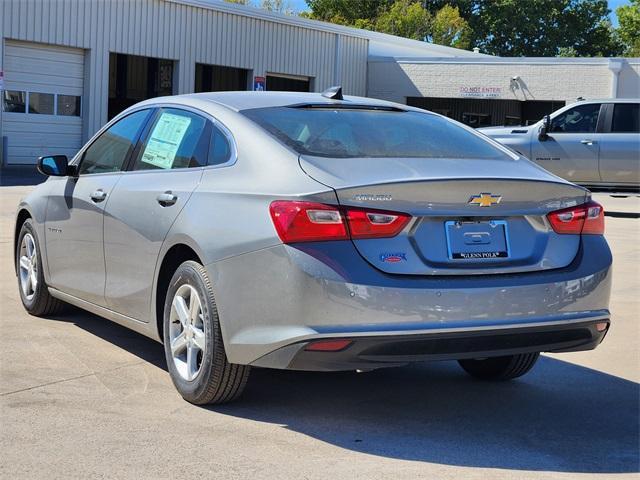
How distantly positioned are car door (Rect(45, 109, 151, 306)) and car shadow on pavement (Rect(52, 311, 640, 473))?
0.56m

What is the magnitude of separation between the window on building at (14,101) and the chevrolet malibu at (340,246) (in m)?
23.0

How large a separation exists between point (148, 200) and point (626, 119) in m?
14.5

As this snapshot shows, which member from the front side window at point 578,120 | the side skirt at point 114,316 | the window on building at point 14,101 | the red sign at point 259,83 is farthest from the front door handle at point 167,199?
the red sign at point 259,83

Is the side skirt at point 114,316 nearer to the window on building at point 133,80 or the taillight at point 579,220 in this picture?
the taillight at point 579,220

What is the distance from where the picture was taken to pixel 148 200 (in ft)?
17.6

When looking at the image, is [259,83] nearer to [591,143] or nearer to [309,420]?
[591,143]

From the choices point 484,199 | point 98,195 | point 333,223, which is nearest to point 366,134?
point 484,199

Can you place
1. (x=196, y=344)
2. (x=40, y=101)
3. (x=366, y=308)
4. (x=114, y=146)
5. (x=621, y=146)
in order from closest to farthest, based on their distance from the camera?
(x=366, y=308)
(x=196, y=344)
(x=114, y=146)
(x=621, y=146)
(x=40, y=101)

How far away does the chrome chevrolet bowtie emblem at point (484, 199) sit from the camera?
14.6ft

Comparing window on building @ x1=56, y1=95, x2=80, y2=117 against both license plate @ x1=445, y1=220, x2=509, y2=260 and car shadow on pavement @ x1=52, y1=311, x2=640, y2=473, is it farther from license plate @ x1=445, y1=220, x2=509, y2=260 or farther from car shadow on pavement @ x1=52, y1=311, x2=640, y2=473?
license plate @ x1=445, y1=220, x2=509, y2=260

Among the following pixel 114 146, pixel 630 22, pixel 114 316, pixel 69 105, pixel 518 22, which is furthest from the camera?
pixel 518 22

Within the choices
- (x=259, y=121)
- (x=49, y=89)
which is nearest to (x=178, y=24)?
(x=49, y=89)

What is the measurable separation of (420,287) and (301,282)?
52 centimetres

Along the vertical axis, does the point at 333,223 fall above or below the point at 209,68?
below
